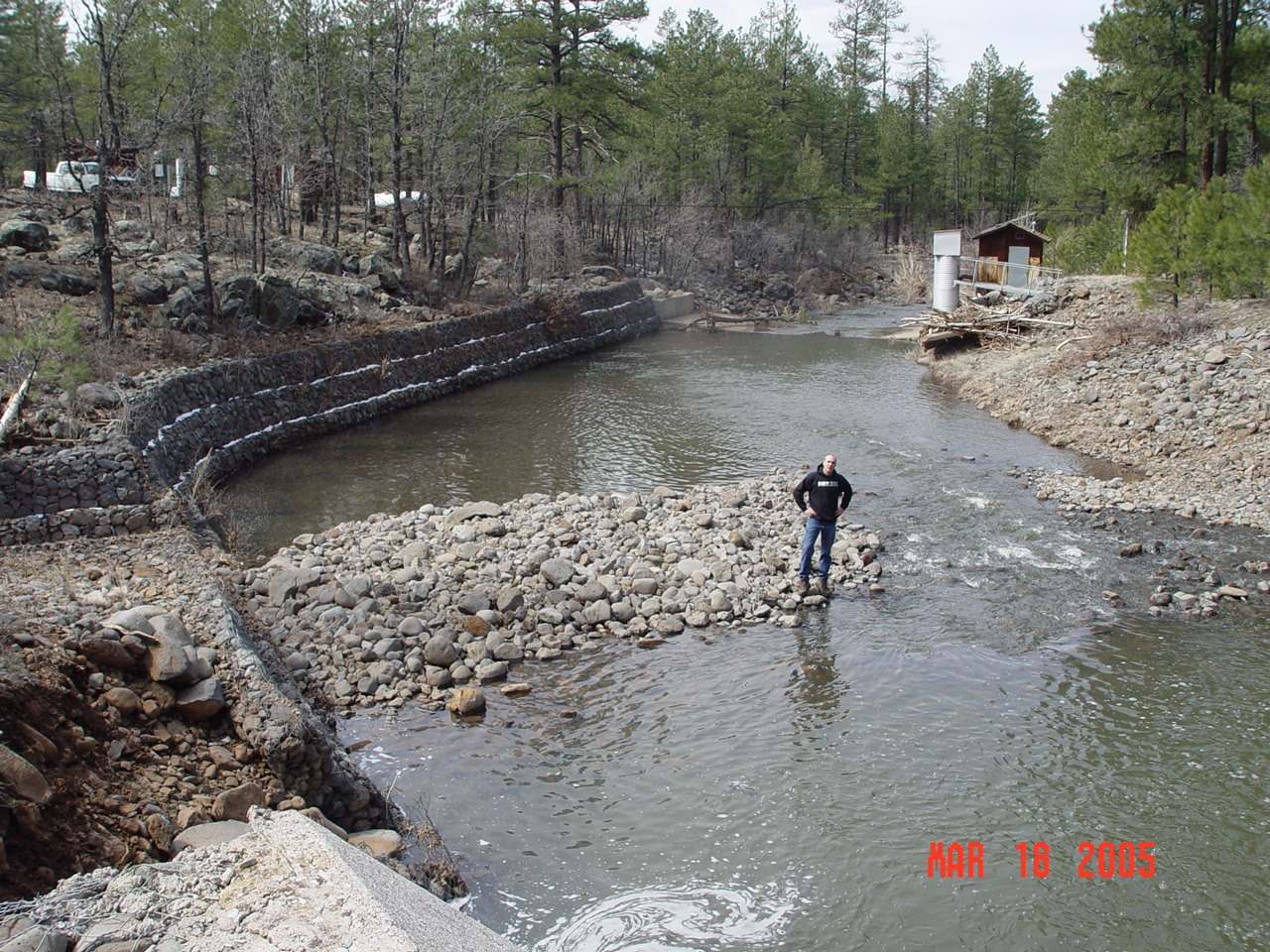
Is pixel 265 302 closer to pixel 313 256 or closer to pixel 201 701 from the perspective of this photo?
pixel 313 256

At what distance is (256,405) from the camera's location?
67.8ft

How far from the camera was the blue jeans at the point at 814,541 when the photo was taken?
12781mm

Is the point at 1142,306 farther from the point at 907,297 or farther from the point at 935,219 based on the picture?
the point at 935,219

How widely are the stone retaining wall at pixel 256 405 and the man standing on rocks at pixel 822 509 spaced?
8619mm

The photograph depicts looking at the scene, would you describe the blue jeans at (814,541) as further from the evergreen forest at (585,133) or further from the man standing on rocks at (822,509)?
the evergreen forest at (585,133)

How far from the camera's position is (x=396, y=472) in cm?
1909

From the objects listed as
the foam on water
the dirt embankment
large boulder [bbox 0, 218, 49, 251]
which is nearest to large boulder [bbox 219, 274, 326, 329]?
large boulder [bbox 0, 218, 49, 251]

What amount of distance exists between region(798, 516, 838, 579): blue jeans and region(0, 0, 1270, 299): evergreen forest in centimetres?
1523

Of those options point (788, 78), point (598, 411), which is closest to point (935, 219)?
point (788, 78)

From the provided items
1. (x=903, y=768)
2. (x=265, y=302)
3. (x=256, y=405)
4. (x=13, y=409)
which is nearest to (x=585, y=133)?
(x=265, y=302)

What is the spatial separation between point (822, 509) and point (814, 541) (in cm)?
49

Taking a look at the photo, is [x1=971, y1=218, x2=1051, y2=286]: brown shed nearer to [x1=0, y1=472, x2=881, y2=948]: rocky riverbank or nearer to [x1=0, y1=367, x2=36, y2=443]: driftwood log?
[x1=0, y1=472, x2=881, y2=948]: rocky riverbank

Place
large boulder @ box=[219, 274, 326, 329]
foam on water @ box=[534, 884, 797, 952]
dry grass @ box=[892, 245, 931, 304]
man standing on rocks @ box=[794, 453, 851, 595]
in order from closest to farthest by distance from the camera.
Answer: foam on water @ box=[534, 884, 797, 952] < man standing on rocks @ box=[794, 453, 851, 595] < large boulder @ box=[219, 274, 326, 329] < dry grass @ box=[892, 245, 931, 304]

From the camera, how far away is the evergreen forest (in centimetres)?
2603
